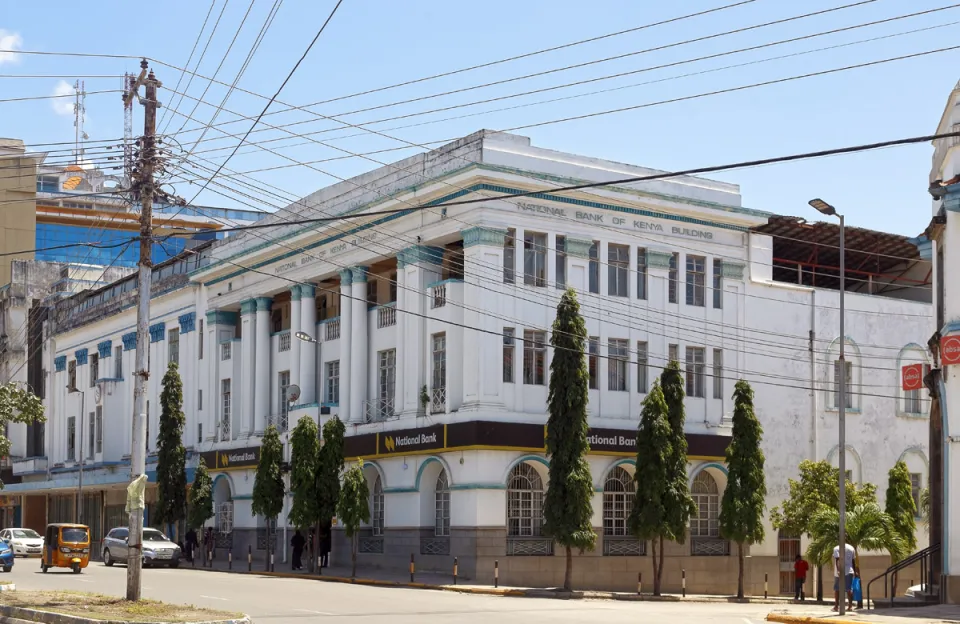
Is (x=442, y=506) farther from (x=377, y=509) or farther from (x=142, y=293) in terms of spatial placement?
(x=142, y=293)

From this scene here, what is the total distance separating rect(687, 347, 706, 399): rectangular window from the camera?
49875 millimetres

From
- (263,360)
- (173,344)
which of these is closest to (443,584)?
(263,360)

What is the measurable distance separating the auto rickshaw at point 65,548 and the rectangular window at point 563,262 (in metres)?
18.1

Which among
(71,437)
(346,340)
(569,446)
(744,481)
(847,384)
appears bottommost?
(71,437)

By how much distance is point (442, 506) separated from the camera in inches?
1861

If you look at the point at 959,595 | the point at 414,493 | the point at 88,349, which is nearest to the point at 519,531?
the point at 414,493

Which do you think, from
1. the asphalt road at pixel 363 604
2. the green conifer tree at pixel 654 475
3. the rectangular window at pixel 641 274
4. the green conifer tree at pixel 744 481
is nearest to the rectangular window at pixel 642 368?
the rectangular window at pixel 641 274

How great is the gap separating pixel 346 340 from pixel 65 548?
527 inches

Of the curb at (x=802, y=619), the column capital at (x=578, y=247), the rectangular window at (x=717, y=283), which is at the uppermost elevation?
the column capital at (x=578, y=247)

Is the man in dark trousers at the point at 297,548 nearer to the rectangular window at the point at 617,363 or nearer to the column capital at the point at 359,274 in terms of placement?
the column capital at the point at 359,274

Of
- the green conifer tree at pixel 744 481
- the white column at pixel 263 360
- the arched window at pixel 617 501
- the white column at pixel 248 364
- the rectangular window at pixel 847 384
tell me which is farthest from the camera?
the white column at pixel 248 364

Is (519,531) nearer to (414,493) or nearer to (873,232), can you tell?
(414,493)

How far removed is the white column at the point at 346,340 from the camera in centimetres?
5234

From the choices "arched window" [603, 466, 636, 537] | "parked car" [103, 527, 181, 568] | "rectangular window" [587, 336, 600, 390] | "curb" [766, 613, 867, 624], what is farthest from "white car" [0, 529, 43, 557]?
"curb" [766, 613, 867, 624]
